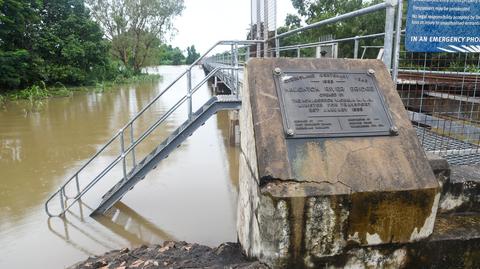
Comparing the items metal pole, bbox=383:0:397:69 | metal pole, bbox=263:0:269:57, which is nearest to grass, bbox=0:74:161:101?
metal pole, bbox=263:0:269:57

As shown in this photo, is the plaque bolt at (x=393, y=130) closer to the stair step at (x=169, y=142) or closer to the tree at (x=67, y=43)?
the stair step at (x=169, y=142)

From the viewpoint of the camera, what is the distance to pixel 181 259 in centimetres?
343

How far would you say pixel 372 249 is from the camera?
280cm

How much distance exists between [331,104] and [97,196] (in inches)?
244

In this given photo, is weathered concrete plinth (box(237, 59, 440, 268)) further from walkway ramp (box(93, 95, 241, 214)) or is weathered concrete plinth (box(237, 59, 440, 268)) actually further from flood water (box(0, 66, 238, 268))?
flood water (box(0, 66, 238, 268))

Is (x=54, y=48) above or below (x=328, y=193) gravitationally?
above

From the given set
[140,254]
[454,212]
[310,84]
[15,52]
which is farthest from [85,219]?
[15,52]

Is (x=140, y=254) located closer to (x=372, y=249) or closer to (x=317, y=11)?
(x=372, y=249)

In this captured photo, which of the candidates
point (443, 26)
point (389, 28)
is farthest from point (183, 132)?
point (443, 26)

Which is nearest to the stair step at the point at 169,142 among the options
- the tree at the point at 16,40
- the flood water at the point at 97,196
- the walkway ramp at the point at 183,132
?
the walkway ramp at the point at 183,132

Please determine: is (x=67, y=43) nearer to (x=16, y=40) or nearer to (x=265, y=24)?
(x=16, y=40)

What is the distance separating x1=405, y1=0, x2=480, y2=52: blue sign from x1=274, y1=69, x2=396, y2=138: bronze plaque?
60cm

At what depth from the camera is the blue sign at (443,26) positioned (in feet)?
11.0

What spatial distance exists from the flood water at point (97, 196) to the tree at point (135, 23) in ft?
81.4
